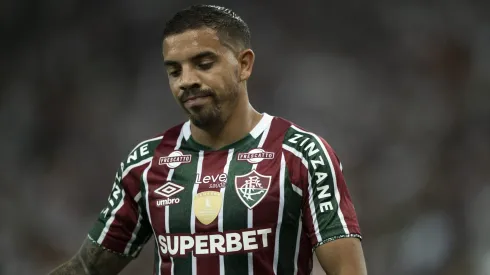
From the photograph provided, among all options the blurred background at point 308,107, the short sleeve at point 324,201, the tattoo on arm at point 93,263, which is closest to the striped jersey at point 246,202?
the short sleeve at point 324,201

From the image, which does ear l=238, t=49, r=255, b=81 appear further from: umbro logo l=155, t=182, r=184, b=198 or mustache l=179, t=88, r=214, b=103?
umbro logo l=155, t=182, r=184, b=198

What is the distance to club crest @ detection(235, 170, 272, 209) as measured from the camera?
1.91 meters

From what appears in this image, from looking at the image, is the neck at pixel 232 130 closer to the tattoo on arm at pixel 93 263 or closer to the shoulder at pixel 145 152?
the shoulder at pixel 145 152

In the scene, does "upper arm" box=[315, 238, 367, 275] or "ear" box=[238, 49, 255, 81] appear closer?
"upper arm" box=[315, 238, 367, 275]

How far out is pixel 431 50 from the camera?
4746 mm

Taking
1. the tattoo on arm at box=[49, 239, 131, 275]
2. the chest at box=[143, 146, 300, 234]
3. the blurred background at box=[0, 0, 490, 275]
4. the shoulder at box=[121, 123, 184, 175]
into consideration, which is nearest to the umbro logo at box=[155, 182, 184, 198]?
the chest at box=[143, 146, 300, 234]

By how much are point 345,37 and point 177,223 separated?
10.3 feet

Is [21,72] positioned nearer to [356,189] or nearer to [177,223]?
[356,189]

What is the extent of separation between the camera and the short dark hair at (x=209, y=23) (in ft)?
6.43

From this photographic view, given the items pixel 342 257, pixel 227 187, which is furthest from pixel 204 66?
pixel 342 257

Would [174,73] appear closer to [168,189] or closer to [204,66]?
[204,66]

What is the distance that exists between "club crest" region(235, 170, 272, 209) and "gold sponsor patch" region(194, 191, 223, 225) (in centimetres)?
6

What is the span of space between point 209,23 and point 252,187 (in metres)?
0.45

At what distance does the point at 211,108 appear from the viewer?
195 cm
